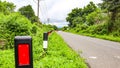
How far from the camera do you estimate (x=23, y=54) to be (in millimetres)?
2803

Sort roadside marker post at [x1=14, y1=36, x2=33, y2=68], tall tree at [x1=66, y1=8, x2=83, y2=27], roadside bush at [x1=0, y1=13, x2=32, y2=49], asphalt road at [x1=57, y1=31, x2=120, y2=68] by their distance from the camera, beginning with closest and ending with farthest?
roadside marker post at [x1=14, y1=36, x2=33, y2=68]
asphalt road at [x1=57, y1=31, x2=120, y2=68]
roadside bush at [x1=0, y1=13, x2=32, y2=49]
tall tree at [x1=66, y1=8, x2=83, y2=27]

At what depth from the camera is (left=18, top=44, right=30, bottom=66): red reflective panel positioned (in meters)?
2.79

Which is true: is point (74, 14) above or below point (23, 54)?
Answer: below

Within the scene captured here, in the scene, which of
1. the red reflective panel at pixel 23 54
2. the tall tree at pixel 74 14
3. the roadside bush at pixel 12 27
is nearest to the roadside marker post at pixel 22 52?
the red reflective panel at pixel 23 54

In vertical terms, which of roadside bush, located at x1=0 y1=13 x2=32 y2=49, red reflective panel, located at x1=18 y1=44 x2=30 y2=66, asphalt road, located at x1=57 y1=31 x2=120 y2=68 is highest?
red reflective panel, located at x1=18 y1=44 x2=30 y2=66

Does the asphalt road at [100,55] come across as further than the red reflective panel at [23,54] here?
Yes

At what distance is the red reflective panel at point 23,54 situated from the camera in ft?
9.16

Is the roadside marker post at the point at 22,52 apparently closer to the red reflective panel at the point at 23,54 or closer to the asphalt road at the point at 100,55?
the red reflective panel at the point at 23,54

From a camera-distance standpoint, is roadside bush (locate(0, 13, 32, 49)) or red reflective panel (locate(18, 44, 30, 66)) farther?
roadside bush (locate(0, 13, 32, 49))

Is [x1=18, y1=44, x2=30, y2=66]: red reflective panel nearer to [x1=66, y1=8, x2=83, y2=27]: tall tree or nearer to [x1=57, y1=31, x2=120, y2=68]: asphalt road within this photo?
[x1=57, y1=31, x2=120, y2=68]: asphalt road

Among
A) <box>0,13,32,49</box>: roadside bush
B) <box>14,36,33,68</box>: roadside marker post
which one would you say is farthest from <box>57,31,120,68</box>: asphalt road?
<box>14,36,33,68</box>: roadside marker post

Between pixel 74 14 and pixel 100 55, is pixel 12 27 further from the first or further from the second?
pixel 74 14

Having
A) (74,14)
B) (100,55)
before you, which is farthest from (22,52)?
(74,14)

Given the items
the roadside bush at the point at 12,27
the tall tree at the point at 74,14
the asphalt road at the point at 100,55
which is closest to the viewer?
the asphalt road at the point at 100,55
